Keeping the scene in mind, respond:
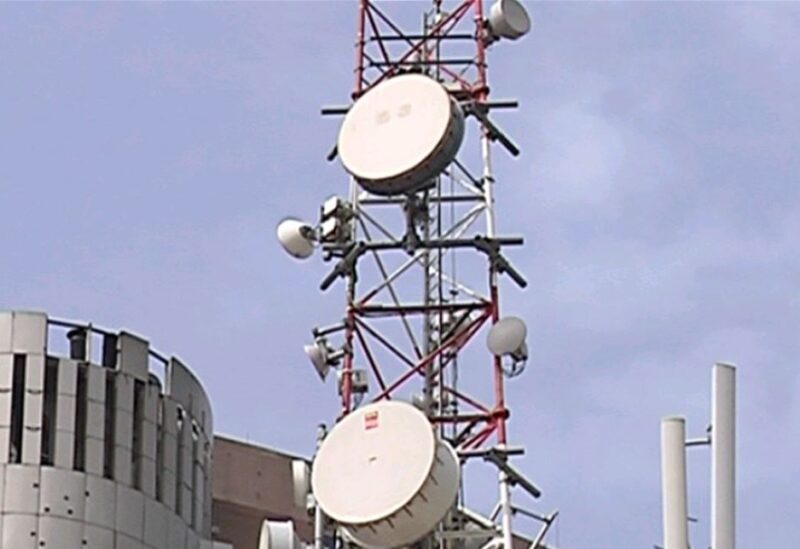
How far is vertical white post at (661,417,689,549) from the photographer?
91.5 feet

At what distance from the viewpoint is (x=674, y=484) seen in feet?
92.0

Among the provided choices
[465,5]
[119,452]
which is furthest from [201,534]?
[465,5]

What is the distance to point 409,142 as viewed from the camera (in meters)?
42.3

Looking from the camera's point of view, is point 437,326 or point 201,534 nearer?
point 437,326

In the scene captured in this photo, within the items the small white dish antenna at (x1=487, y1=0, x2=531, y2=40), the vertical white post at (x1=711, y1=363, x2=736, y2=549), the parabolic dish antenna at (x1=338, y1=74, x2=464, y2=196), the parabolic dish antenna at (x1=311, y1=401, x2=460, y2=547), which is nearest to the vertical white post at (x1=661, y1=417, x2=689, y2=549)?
the vertical white post at (x1=711, y1=363, x2=736, y2=549)

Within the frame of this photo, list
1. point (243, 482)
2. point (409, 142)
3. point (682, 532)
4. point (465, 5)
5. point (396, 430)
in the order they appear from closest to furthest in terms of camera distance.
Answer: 1. point (682, 532)
2. point (396, 430)
3. point (409, 142)
4. point (465, 5)
5. point (243, 482)

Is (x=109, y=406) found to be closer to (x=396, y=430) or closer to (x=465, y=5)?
(x=396, y=430)

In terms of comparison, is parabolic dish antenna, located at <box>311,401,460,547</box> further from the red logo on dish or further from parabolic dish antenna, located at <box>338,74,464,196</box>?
parabolic dish antenna, located at <box>338,74,464,196</box>

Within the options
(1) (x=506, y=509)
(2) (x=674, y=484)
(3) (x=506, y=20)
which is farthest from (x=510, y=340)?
(2) (x=674, y=484)

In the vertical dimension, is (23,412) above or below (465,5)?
below

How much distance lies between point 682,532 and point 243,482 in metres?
29.8

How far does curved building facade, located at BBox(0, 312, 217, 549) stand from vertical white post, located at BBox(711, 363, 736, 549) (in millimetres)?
16676

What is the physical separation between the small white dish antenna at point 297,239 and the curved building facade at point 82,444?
2880 mm

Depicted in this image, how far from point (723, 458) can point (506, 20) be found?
17.9 m
